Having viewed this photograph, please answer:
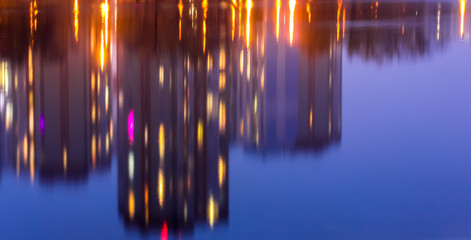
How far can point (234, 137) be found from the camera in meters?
5.36

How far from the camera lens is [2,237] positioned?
3523mm

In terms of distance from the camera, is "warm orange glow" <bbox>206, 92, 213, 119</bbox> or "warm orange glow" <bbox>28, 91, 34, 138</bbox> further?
"warm orange glow" <bbox>206, 92, 213, 119</bbox>

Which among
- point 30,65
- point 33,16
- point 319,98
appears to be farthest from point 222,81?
point 33,16

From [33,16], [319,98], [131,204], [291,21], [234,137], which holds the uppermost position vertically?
[33,16]

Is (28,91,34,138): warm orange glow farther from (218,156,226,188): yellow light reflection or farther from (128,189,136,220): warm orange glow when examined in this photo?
(128,189,136,220): warm orange glow

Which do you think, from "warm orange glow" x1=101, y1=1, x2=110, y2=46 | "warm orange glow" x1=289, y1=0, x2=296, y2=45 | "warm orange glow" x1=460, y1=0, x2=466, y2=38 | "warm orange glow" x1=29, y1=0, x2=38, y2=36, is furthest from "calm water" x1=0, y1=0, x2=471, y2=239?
"warm orange glow" x1=29, y1=0, x2=38, y2=36

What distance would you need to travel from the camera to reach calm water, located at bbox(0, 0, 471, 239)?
146 inches

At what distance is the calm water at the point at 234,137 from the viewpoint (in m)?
3.72

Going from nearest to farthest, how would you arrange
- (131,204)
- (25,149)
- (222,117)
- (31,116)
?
1. (131,204)
2. (25,149)
3. (222,117)
4. (31,116)

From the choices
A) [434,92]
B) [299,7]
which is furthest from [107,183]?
[299,7]

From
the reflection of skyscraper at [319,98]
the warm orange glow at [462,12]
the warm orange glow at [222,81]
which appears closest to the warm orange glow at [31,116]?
the warm orange glow at [222,81]

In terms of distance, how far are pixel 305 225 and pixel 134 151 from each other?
4.96 feet

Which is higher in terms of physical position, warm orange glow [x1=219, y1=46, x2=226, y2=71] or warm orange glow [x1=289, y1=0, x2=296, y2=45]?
warm orange glow [x1=289, y1=0, x2=296, y2=45]

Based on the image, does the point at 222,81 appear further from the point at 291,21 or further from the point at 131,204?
the point at 291,21
